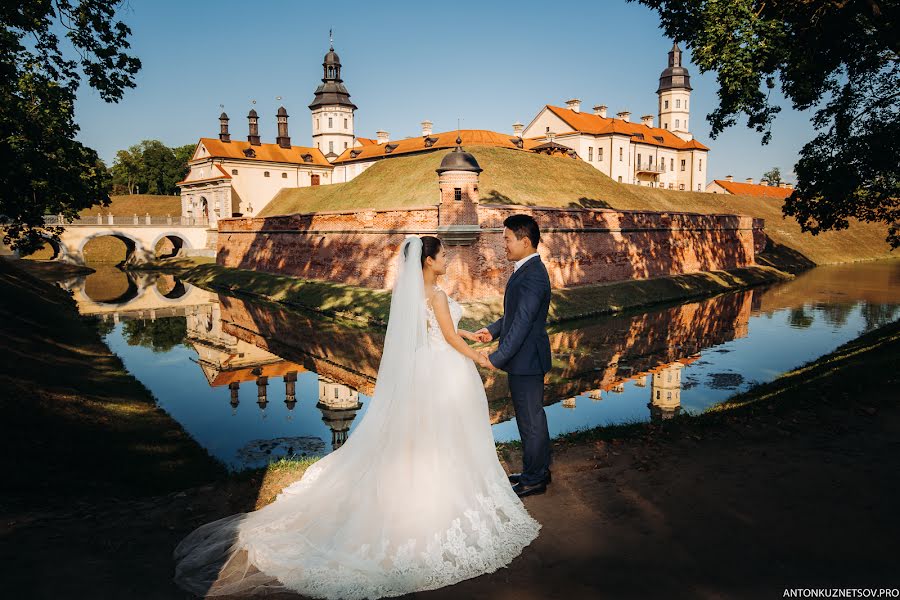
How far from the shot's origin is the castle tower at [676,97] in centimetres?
6725

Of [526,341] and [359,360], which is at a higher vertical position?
[526,341]

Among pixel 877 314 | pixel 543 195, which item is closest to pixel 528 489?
pixel 877 314

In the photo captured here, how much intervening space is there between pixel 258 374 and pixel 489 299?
8.88 metres

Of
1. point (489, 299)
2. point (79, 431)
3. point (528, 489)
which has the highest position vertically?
point (489, 299)

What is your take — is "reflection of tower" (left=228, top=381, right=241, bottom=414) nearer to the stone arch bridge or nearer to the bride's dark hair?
the bride's dark hair

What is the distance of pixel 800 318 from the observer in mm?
21719

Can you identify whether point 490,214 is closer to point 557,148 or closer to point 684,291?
point 684,291

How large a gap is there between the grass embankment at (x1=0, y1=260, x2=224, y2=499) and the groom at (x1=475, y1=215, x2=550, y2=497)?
4.32 m

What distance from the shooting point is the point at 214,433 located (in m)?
9.91

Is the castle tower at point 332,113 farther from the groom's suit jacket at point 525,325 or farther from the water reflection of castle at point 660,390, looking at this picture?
the groom's suit jacket at point 525,325

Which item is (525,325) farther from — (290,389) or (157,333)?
(157,333)

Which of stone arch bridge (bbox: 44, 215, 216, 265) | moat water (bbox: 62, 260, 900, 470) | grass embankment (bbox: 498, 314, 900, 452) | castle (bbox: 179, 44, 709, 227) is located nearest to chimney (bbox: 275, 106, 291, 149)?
castle (bbox: 179, 44, 709, 227)

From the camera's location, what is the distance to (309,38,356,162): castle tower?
214 feet

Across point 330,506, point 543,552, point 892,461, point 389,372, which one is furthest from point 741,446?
Result: point 330,506
